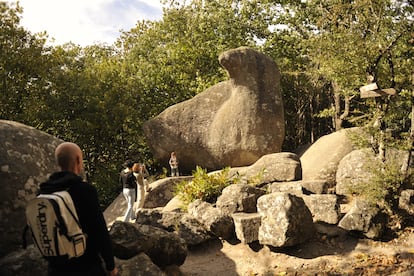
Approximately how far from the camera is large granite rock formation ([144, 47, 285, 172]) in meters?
13.8

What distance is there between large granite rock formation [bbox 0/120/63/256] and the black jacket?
2081 millimetres

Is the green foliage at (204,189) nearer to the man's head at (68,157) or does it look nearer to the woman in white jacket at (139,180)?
the woman in white jacket at (139,180)

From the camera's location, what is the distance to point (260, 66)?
14.2 m

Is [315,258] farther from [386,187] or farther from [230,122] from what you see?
[230,122]

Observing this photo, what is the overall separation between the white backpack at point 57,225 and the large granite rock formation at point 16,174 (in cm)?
212

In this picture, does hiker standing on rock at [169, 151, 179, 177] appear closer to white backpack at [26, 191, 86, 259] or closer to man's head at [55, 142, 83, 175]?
man's head at [55, 142, 83, 175]

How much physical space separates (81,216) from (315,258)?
5855mm

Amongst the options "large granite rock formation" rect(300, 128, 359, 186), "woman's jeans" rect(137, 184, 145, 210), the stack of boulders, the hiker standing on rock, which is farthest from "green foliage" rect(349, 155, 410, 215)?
the hiker standing on rock

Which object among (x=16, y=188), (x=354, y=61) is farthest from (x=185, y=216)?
(x=354, y=61)

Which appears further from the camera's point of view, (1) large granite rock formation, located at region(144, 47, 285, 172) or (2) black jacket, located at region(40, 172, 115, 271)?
(1) large granite rock formation, located at region(144, 47, 285, 172)

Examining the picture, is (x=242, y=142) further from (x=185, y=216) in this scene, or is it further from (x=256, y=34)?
(x=256, y=34)

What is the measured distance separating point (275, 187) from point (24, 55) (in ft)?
35.3

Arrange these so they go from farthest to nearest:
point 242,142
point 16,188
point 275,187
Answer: point 242,142
point 275,187
point 16,188

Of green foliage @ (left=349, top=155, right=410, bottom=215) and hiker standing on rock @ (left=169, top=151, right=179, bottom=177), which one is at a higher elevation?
hiker standing on rock @ (left=169, top=151, right=179, bottom=177)
